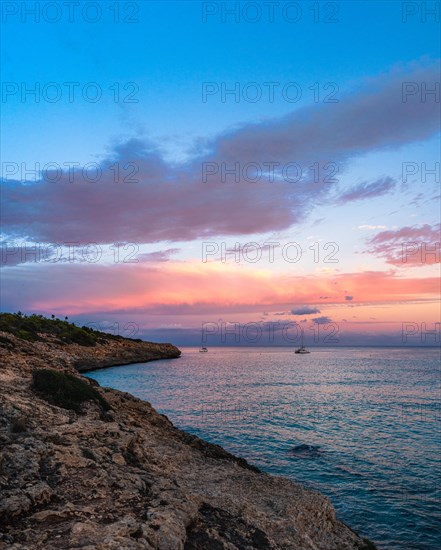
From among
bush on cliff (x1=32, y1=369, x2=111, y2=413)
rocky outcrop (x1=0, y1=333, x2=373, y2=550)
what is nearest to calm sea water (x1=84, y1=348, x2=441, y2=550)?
rocky outcrop (x1=0, y1=333, x2=373, y2=550)

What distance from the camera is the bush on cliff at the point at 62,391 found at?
66.0 ft

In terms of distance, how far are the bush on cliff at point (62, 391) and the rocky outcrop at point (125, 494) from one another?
0.44 metres

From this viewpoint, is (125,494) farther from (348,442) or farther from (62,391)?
(348,442)

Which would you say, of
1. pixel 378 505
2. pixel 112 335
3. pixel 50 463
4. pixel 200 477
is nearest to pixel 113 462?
pixel 50 463

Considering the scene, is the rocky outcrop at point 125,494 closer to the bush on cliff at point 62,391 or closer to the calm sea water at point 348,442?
the bush on cliff at point 62,391

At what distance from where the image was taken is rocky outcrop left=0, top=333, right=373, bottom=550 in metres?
9.09

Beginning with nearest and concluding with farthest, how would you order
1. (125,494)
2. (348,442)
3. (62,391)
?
(125,494) < (62,391) < (348,442)

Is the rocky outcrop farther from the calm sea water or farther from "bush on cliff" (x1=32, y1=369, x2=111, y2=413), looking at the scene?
the calm sea water

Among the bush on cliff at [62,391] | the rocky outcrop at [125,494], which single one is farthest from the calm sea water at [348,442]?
the bush on cliff at [62,391]

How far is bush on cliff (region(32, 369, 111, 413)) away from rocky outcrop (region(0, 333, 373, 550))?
442 mm

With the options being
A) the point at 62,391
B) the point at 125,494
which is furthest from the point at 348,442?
the point at 125,494

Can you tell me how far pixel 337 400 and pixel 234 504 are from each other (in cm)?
5446

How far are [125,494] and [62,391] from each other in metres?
11.4

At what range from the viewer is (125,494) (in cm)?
1137
